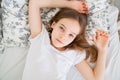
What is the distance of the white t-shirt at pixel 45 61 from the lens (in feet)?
4.41

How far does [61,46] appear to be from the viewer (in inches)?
52.5

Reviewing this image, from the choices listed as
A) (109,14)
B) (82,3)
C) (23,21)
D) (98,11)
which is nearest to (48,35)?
(23,21)

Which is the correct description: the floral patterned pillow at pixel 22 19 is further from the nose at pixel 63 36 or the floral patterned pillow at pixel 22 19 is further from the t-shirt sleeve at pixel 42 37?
the nose at pixel 63 36

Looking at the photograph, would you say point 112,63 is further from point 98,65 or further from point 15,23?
point 15,23

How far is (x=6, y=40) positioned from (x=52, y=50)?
0.29 metres

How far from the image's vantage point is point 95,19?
1.53 metres

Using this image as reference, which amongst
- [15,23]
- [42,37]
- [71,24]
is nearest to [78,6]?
[71,24]

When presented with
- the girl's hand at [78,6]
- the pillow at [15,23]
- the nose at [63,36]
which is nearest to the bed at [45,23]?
the pillow at [15,23]

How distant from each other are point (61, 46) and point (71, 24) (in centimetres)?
13

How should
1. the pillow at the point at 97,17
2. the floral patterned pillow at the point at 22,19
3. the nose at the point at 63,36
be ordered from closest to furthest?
the nose at the point at 63,36, the floral patterned pillow at the point at 22,19, the pillow at the point at 97,17

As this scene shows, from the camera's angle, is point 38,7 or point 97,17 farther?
point 97,17

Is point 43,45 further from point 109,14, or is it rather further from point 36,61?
point 109,14

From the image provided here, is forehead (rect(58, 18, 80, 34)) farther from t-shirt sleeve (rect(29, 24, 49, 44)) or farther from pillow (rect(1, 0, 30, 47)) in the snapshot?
pillow (rect(1, 0, 30, 47))

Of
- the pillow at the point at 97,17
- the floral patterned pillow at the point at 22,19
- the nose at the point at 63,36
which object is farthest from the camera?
the pillow at the point at 97,17
